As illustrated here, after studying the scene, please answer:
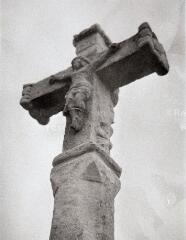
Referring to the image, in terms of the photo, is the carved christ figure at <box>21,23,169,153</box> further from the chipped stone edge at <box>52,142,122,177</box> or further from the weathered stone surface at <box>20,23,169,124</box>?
the chipped stone edge at <box>52,142,122,177</box>

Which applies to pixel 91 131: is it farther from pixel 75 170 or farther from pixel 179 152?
pixel 179 152

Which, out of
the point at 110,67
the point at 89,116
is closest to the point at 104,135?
the point at 89,116

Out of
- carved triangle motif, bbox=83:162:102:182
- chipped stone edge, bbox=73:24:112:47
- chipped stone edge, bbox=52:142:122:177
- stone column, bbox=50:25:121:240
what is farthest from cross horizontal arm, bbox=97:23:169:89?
carved triangle motif, bbox=83:162:102:182

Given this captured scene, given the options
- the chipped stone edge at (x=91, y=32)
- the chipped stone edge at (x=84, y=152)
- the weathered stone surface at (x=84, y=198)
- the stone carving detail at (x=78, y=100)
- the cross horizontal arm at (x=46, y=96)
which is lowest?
the weathered stone surface at (x=84, y=198)

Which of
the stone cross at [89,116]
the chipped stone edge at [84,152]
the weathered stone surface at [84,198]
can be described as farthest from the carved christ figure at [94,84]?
the weathered stone surface at [84,198]

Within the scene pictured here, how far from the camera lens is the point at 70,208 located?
3430 millimetres

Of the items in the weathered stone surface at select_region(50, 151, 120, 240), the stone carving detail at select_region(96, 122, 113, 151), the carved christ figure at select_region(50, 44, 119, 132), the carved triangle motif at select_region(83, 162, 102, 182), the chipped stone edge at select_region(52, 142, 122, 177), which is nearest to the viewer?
the weathered stone surface at select_region(50, 151, 120, 240)

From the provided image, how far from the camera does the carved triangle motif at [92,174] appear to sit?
12.0 feet

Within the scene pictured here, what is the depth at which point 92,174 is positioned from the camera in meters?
3.67

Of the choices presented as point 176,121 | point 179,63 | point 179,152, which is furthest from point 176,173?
point 179,63

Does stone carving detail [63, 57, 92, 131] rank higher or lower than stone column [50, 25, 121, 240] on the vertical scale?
higher

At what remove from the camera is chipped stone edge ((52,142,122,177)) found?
3.85 m

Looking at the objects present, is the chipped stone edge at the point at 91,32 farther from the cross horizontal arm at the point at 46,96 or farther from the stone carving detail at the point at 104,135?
the stone carving detail at the point at 104,135

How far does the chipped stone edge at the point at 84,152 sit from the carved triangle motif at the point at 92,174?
21cm
